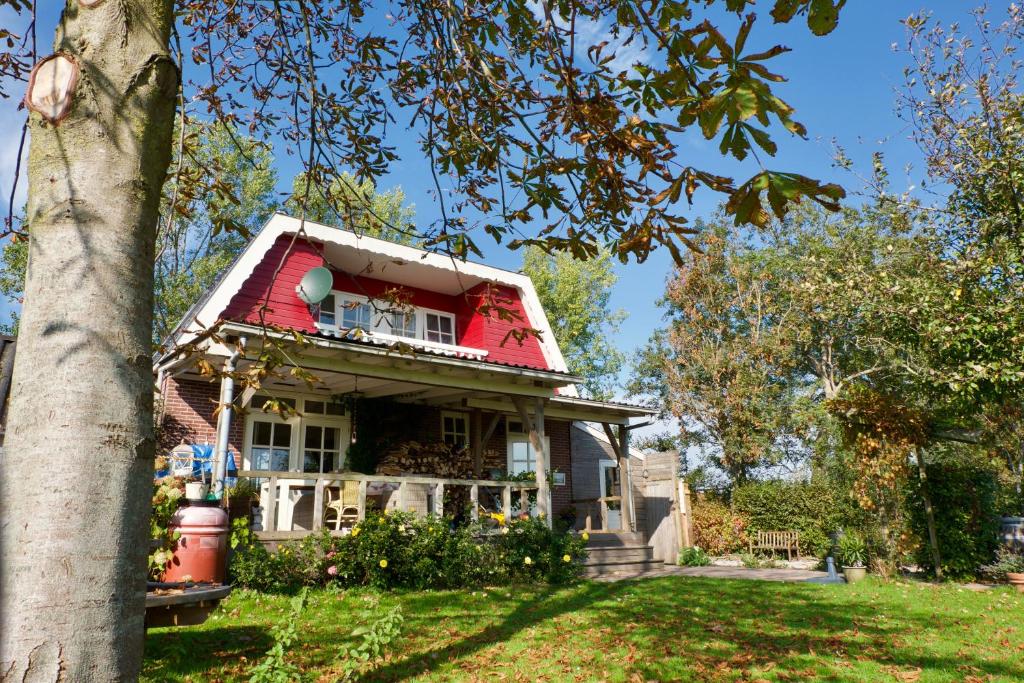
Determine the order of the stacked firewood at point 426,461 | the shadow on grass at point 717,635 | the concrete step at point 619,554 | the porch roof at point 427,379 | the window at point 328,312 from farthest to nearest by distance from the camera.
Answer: the window at point 328,312 < the stacked firewood at point 426,461 < the concrete step at point 619,554 < the porch roof at point 427,379 < the shadow on grass at point 717,635

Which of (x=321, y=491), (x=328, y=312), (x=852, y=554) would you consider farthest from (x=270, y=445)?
(x=852, y=554)

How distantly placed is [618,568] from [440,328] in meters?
6.63

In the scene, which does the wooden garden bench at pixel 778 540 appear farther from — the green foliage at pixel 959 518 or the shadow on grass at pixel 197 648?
the shadow on grass at pixel 197 648

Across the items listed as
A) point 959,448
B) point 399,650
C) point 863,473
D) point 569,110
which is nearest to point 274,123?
point 569,110

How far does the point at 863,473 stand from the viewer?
477 inches

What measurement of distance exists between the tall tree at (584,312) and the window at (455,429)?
57.5 ft

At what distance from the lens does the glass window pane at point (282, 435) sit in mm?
12845

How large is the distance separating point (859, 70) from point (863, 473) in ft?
29.1

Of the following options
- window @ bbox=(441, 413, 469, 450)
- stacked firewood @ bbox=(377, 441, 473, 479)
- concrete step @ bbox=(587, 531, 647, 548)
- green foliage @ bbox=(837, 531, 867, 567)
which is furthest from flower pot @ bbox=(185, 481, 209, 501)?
green foliage @ bbox=(837, 531, 867, 567)

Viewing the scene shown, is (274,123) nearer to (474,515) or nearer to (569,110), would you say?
(569,110)

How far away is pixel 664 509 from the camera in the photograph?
16.2 metres

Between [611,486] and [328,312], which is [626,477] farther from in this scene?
[328,312]

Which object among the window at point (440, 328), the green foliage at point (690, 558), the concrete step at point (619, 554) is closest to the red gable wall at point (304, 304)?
the window at point (440, 328)

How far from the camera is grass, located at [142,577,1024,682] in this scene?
515 centimetres
